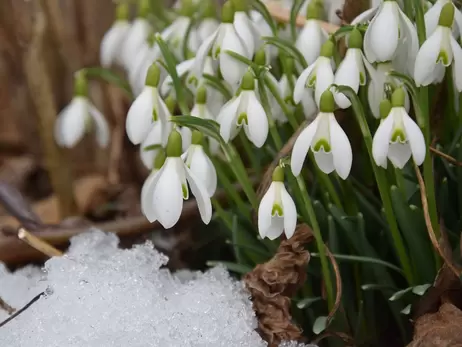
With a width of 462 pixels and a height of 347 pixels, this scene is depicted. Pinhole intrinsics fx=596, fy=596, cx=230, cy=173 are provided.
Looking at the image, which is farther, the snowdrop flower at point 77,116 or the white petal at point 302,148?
the snowdrop flower at point 77,116

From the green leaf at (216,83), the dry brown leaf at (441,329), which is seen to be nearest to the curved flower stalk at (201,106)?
the green leaf at (216,83)

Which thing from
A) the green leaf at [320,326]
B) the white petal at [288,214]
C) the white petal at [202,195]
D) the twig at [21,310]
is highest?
the white petal at [202,195]

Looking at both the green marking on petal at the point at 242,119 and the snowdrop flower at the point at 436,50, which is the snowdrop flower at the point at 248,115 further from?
the snowdrop flower at the point at 436,50

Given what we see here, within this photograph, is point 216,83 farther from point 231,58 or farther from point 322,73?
point 322,73

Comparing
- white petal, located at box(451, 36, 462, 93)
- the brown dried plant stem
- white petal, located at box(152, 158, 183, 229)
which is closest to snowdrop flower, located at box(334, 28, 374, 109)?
white petal, located at box(451, 36, 462, 93)

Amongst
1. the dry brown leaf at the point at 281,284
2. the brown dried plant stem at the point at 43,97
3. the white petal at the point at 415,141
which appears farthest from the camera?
the brown dried plant stem at the point at 43,97

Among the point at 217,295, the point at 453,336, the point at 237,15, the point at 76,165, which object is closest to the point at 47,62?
the point at 76,165

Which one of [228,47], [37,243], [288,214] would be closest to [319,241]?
[288,214]
